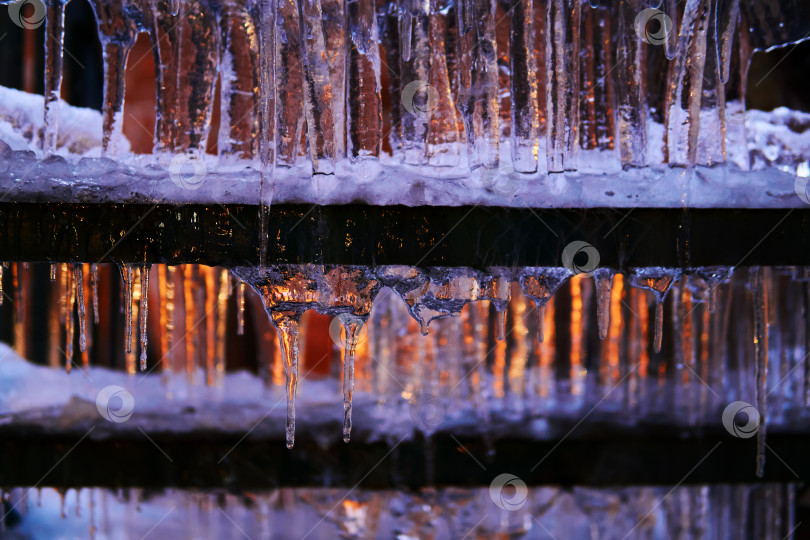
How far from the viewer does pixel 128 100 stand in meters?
2.23

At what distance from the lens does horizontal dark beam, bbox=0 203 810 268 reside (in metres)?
1.00

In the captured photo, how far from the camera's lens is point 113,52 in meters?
1.29

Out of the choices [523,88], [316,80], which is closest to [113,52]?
[316,80]

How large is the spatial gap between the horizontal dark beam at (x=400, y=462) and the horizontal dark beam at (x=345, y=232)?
1.01 meters

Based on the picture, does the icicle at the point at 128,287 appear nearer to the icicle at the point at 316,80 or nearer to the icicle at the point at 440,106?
the icicle at the point at 316,80

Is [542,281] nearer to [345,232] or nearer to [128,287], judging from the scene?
[345,232]

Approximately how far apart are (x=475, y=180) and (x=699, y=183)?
1.63 ft

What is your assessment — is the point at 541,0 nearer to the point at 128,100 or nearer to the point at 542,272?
the point at 542,272

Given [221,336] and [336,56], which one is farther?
[221,336]

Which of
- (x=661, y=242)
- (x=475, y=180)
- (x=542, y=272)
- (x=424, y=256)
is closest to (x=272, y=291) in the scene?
(x=424, y=256)

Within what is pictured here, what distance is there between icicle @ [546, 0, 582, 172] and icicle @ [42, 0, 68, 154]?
50.2 inches

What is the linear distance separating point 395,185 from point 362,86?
0.32 metres

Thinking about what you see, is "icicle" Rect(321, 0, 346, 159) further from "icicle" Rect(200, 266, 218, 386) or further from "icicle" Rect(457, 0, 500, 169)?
"icicle" Rect(200, 266, 218, 386)

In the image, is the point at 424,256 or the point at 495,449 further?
the point at 495,449
